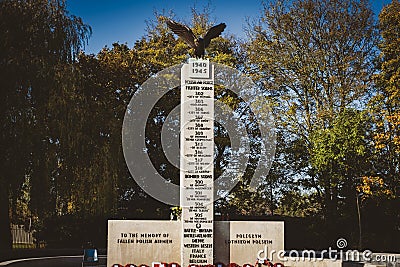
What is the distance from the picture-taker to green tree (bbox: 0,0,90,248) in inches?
807

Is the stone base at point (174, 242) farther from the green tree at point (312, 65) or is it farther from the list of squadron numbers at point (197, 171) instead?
the green tree at point (312, 65)

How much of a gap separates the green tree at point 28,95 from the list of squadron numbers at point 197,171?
913 cm

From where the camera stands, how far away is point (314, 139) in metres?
24.6

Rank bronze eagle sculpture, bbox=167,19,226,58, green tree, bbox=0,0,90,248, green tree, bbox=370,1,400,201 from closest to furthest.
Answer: bronze eagle sculpture, bbox=167,19,226,58 → green tree, bbox=0,0,90,248 → green tree, bbox=370,1,400,201

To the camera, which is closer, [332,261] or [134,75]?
[332,261]

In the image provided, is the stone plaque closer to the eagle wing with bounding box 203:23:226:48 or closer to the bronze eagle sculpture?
the bronze eagle sculpture

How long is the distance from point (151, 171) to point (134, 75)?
4.44m

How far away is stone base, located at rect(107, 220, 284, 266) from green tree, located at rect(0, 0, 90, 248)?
8.31 m

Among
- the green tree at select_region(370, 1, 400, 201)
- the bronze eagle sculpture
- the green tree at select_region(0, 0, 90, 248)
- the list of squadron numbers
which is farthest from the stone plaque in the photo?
the green tree at select_region(370, 1, 400, 201)

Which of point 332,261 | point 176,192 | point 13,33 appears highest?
point 13,33

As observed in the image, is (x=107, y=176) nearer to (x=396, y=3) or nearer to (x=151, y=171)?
Result: (x=151, y=171)

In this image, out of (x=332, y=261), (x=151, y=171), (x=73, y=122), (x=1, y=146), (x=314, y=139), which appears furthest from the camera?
(x=151, y=171)

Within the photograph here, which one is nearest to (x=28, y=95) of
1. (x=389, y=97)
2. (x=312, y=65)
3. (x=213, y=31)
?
(x=213, y=31)

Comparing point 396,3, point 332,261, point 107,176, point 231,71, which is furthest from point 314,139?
point 332,261
